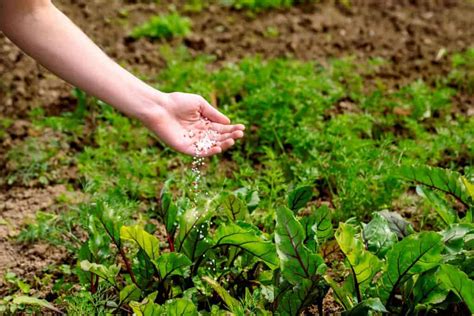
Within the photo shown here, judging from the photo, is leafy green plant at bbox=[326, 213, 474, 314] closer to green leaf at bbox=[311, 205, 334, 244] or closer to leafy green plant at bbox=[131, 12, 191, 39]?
green leaf at bbox=[311, 205, 334, 244]

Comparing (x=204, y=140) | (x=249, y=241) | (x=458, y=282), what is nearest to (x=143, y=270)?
(x=249, y=241)

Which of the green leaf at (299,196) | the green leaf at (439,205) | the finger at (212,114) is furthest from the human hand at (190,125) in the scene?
the green leaf at (439,205)

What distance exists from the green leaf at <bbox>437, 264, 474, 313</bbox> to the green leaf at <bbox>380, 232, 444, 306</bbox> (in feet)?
0.16

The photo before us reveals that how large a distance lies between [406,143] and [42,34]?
1.80 metres

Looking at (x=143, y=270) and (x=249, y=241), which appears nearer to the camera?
(x=249, y=241)

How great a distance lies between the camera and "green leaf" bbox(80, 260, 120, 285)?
293 cm

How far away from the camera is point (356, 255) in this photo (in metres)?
2.72

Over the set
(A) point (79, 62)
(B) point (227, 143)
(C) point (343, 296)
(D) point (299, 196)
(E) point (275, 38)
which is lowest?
(E) point (275, 38)

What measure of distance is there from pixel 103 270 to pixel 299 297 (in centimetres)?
73

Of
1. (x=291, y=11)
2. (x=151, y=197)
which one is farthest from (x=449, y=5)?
(x=151, y=197)

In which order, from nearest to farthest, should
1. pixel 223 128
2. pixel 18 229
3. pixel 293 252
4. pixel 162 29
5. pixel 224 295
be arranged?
pixel 293 252 → pixel 224 295 → pixel 223 128 → pixel 18 229 → pixel 162 29

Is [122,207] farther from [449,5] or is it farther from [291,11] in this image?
[449,5]

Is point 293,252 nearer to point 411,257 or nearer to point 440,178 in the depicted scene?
point 411,257

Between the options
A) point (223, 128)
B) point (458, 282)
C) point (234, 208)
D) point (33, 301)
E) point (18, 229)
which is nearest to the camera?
point (458, 282)
